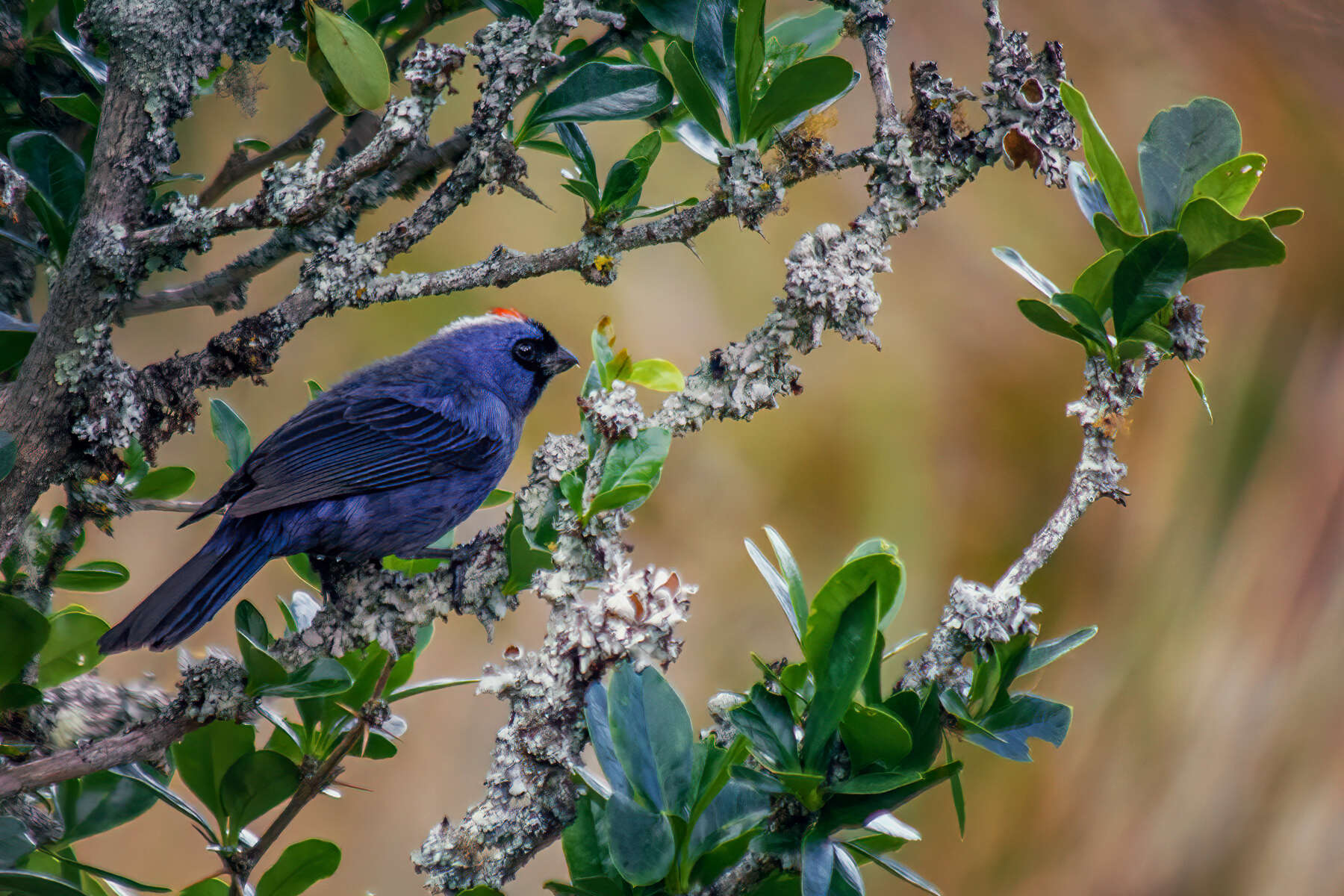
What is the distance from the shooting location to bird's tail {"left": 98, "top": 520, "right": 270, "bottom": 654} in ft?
4.73

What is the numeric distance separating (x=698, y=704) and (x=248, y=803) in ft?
4.80

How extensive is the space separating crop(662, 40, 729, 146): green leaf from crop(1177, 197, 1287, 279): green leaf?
582mm

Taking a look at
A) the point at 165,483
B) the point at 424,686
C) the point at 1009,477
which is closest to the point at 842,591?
the point at 424,686

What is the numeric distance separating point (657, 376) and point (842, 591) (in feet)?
1.73

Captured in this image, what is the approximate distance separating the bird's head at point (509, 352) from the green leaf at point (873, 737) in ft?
4.83

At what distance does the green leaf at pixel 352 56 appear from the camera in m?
1.23

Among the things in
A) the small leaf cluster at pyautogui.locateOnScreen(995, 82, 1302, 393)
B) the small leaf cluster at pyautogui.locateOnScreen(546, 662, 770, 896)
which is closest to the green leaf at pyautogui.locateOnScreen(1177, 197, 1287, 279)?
the small leaf cluster at pyautogui.locateOnScreen(995, 82, 1302, 393)

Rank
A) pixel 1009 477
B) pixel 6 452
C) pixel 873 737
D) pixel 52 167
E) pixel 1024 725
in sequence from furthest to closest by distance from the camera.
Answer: pixel 1009 477, pixel 52 167, pixel 6 452, pixel 1024 725, pixel 873 737

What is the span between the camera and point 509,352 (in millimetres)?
2285

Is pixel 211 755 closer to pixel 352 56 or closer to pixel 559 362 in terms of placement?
pixel 352 56

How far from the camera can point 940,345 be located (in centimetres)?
275

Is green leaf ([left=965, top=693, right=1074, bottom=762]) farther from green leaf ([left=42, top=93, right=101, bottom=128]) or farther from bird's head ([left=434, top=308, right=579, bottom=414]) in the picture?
green leaf ([left=42, top=93, right=101, bottom=128])

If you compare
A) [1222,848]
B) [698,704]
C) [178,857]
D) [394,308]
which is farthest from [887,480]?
[178,857]

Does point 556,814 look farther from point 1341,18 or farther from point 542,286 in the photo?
point 1341,18
